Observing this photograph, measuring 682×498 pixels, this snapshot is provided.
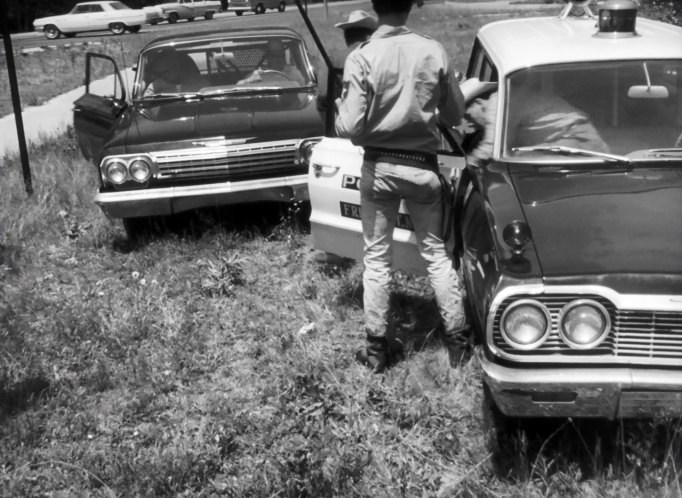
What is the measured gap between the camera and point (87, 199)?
8109 millimetres

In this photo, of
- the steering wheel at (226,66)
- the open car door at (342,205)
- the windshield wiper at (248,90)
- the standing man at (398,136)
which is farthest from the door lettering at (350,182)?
the steering wheel at (226,66)

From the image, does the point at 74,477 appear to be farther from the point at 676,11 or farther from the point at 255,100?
the point at 676,11

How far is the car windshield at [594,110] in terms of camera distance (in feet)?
13.7

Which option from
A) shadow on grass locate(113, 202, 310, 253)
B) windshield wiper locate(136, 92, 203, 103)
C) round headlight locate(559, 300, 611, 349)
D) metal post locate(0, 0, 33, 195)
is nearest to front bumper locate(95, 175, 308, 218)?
shadow on grass locate(113, 202, 310, 253)

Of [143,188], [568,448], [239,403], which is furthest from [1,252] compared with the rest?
[568,448]

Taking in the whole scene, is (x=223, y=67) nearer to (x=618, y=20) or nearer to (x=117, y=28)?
(x=618, y=20)

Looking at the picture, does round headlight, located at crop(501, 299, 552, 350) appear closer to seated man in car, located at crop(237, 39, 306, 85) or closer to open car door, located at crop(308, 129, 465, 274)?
open car door, located at crop(308, 129, 465, 274)

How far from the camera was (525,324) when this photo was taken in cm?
326

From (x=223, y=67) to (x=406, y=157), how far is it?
3.85m

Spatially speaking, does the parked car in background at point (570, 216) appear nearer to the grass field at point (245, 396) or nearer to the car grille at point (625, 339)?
the car grille at point (625, 339)

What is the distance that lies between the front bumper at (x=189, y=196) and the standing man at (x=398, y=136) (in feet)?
6.88

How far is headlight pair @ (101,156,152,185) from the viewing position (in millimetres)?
6273

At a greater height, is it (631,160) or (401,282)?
(631,160)

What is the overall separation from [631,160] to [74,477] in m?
2.96
